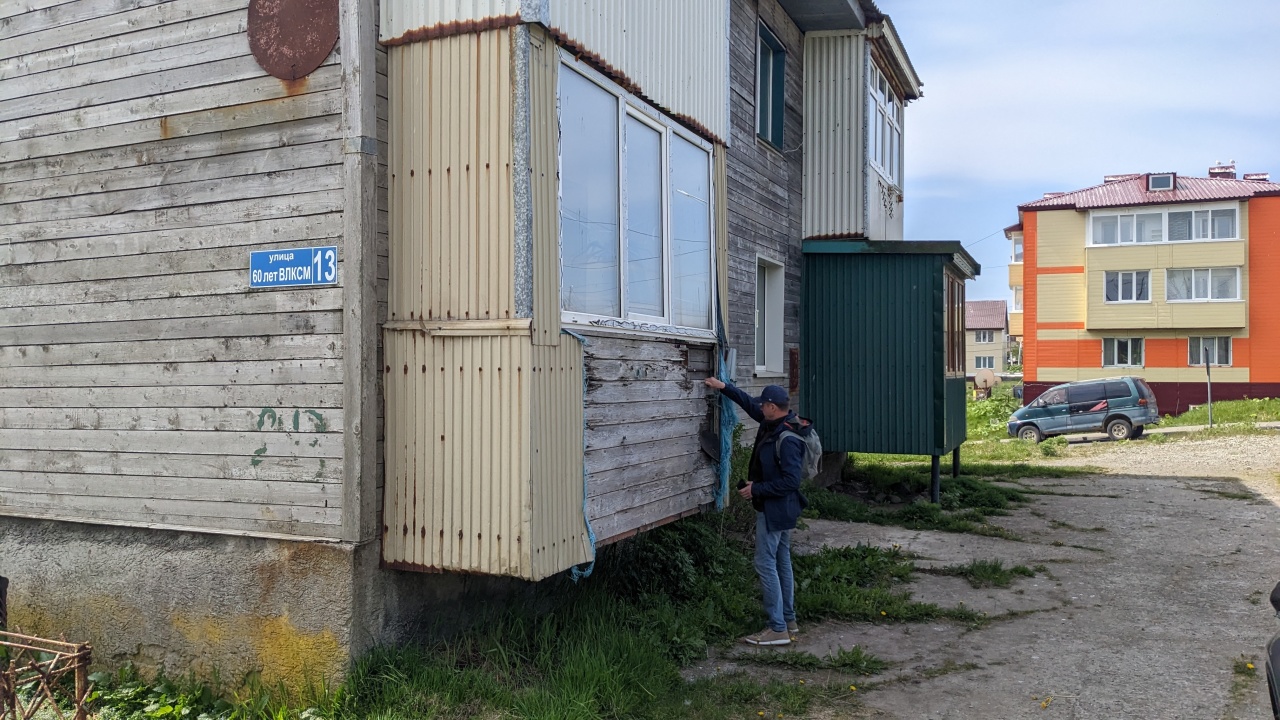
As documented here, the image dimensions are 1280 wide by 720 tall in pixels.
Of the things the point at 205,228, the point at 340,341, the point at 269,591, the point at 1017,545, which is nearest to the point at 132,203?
the point at 205,228

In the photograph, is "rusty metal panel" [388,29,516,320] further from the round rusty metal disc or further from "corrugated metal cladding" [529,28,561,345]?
the round rusty metal disc

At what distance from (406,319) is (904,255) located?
8518 millimetres

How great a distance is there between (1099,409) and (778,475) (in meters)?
21.9

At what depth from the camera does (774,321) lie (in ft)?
39.4

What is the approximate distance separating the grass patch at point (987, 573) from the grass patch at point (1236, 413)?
22998mm

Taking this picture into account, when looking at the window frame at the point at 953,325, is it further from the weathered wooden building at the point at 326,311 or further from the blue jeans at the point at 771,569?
the weathered wooden building at the point at 326,311

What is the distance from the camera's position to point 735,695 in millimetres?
5469

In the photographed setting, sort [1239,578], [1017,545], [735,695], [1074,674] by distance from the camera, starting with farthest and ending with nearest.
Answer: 1. [1017,545]
2. [1239,578]
3. [1074,674]
4. [735,695]

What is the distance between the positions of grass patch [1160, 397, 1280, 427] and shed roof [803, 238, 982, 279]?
20244mm

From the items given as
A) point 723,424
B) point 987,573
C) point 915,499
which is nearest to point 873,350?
point 915,499

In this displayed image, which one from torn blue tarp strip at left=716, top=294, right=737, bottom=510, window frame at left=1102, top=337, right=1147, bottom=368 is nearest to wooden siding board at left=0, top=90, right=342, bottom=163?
torn blue tarp strip at left=716, top=294, right=737, bottom=510

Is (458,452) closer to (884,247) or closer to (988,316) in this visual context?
(884,247)

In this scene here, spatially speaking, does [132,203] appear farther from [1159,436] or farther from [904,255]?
[1159,436]

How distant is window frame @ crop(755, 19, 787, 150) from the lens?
36.8 ft
